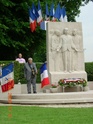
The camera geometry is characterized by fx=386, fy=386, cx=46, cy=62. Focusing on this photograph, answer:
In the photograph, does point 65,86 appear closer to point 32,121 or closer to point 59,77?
point 59,77

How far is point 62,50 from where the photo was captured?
2033 cm

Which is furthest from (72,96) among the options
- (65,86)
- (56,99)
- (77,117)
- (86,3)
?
(86,3)

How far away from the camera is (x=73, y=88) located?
63.7 feet

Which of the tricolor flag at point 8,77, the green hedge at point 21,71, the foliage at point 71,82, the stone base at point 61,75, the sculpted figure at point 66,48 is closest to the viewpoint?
the tricolor flag at point 8,77

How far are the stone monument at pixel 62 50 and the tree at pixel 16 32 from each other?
261 inches

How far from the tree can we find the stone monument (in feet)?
21.7

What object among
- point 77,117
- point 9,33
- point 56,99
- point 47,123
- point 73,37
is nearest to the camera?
point 47,123

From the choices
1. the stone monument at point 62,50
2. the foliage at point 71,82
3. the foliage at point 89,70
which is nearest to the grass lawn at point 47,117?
the foliage at point 71,82

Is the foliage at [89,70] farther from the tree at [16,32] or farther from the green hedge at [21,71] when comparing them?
the tree at [16,32]

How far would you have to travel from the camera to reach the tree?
27.5m

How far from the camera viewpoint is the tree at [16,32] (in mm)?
27484

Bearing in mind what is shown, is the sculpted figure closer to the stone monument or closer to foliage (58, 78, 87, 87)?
the stone monument

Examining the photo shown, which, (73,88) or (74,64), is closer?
(73,88)

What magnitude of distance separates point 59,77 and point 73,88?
1058 millimetres
